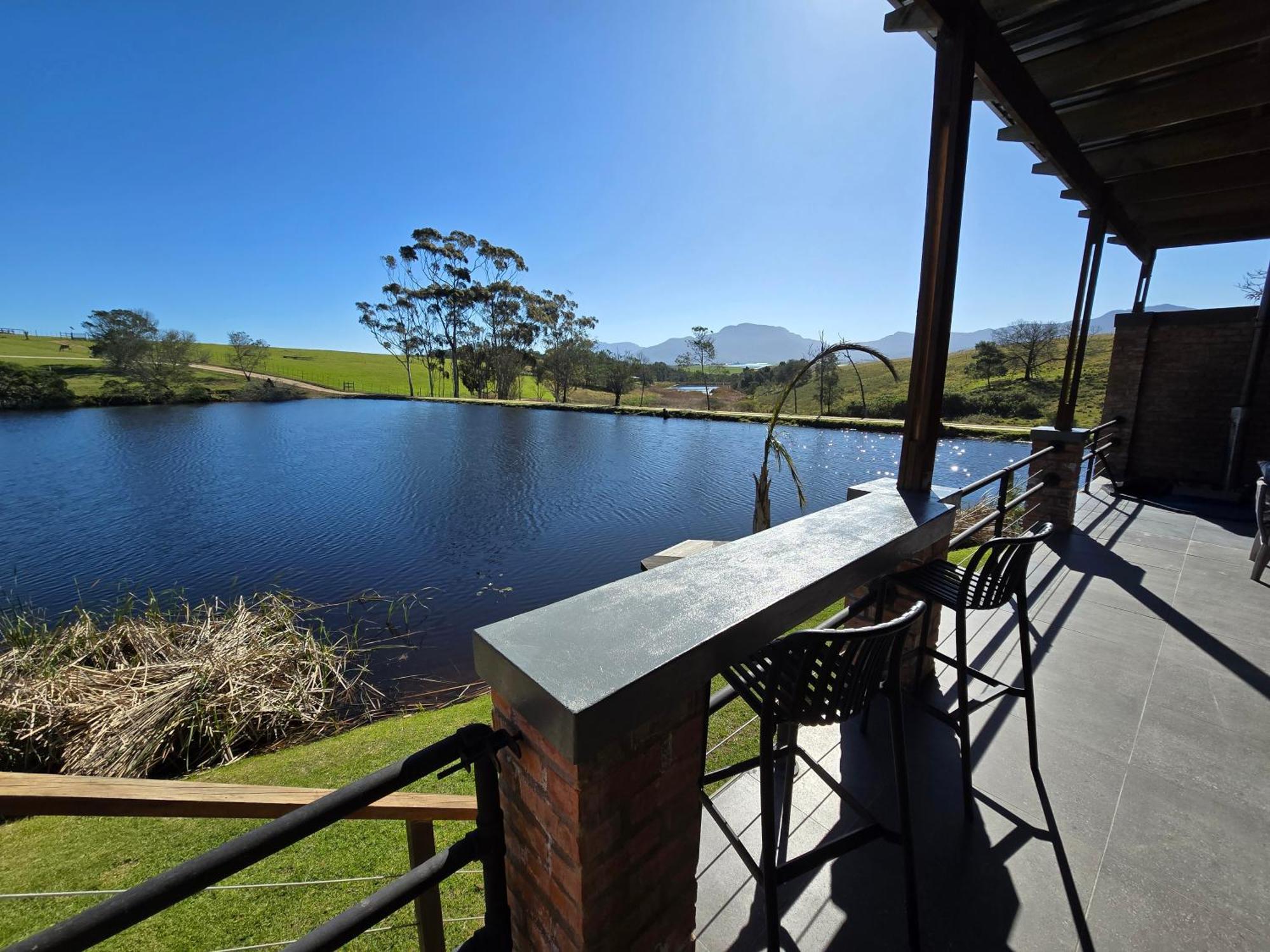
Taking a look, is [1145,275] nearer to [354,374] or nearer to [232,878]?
[232,878]

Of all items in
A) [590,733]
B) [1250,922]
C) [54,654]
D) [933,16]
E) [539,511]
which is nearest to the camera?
[590,733]

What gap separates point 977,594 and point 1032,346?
130 feet

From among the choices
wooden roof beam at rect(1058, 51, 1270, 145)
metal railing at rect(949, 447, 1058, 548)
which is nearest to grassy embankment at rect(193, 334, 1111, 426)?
wooden roof beam at rect(1058, 51, 1270, 145)

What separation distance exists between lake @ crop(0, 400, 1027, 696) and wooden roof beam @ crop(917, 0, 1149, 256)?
219 inches

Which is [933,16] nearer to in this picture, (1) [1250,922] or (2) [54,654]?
(1) [1250,922]

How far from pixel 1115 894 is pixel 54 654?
6.41m

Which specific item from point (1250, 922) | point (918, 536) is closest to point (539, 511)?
point (918, 536)

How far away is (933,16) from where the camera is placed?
1.91 metres

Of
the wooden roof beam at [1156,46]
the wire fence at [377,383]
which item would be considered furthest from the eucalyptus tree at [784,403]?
the wire fence at [377,383]

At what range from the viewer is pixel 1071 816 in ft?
Answer: 5.57

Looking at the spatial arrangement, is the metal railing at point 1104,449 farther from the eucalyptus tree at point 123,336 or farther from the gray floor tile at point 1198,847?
the eucalyptus tree at point 123,336

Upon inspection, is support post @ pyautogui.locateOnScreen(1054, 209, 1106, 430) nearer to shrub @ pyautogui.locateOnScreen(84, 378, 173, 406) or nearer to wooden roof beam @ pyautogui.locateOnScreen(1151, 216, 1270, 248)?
wooden roof beam @ pyautogui.locateOnScreen(1151, 216, 1270, 248)

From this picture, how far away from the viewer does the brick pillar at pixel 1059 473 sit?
4.51 meters

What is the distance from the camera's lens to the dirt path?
130ft
